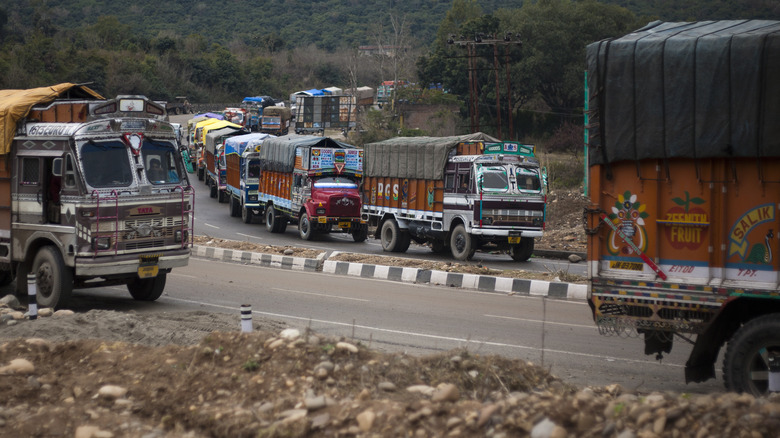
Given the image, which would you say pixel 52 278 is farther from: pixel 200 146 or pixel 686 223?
pixel 200 146

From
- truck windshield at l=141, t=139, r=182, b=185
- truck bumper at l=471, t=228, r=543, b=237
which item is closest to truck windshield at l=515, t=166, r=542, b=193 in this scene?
truck bumper at l=471, t=228, r=543, b=237

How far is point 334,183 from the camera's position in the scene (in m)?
26.1

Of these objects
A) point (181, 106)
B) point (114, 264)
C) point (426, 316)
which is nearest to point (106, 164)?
point (114, 264)

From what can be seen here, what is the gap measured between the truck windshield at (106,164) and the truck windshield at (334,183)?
14044 mm

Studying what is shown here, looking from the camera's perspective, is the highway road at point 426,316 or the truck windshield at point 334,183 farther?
the truck windshield at point 334,183

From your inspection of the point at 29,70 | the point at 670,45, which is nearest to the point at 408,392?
the point at 670,45

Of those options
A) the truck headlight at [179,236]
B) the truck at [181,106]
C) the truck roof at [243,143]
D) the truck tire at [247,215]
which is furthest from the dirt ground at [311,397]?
the truck at [181,106]

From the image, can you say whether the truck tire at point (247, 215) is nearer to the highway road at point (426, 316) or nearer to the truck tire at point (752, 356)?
the highway road at point (426, 316)

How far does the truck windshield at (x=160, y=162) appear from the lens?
12.2 meters

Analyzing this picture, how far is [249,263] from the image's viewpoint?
20.0 meters

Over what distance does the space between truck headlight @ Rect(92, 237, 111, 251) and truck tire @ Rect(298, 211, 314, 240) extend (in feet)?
47.6

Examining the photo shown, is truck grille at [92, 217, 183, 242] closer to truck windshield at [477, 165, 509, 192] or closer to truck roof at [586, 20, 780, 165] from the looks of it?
truck roof at [586, 20, 780, 165]

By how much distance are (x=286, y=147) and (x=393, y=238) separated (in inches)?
264

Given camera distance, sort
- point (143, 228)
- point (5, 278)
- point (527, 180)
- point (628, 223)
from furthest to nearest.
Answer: point (527, 180) → point (5, 278) → point (143, 228) → point (628, 223)
